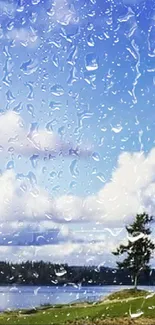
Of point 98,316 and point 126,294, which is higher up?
Result: point 126,294

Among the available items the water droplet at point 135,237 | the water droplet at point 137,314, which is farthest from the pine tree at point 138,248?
the water droplet at point 137,314

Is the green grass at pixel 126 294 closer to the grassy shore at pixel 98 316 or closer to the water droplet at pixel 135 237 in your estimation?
the water droplet at pixel 135 237

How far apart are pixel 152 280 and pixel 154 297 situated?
54.5ft

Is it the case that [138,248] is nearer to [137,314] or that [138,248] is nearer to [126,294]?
[126,294]

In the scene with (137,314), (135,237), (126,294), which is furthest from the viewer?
(135,237)

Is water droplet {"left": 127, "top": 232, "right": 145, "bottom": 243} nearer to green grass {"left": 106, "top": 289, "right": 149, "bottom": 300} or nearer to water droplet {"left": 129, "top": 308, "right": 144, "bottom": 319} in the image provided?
green grass {"left": 106, "top": 289, "right": 149, "bottom": 300}

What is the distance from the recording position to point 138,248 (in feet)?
234

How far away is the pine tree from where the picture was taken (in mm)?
70188

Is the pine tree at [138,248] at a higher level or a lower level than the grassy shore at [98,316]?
higher

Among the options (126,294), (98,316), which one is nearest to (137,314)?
(98,316)

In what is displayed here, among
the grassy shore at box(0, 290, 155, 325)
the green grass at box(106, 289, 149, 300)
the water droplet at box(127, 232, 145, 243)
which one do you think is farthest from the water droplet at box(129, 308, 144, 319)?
the water droplet at box(127, 232, 145, 243)

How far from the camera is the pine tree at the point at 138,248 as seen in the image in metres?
70.2

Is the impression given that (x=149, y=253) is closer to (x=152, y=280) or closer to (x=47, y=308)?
(x=152, y=280)

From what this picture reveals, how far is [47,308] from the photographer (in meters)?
56.8
